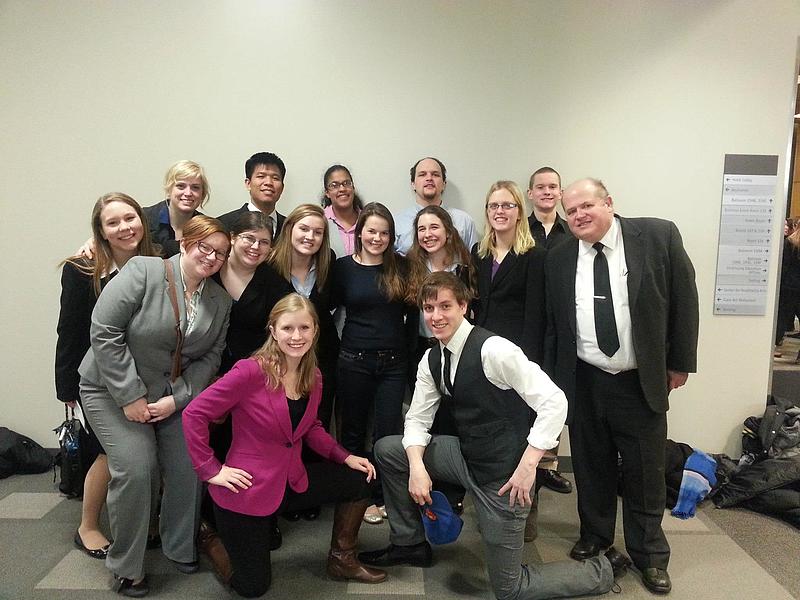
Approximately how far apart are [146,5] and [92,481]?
254 cm

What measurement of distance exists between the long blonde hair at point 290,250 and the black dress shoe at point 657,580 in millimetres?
1808

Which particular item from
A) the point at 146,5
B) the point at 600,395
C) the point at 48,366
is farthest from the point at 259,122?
the point at 600,395

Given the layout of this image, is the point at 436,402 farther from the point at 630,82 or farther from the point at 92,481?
the point at 630,82

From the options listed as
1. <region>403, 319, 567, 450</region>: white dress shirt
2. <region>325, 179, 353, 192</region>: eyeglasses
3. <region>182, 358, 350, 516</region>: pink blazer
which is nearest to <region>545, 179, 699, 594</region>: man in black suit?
<region>403, 319, 567, 450</region>: white dress shirt

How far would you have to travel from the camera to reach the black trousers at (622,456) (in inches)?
81.4

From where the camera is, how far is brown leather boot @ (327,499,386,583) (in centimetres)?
209

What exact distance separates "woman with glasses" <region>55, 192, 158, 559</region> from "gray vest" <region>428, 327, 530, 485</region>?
1.40 m

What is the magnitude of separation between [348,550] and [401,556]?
23cm

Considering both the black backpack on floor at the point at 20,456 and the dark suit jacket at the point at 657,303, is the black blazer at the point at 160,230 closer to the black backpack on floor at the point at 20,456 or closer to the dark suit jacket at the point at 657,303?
the black backpack on floor at the point at 20,456

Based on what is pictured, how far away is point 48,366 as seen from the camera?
3.21m

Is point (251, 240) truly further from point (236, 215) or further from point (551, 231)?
point (551, 231)

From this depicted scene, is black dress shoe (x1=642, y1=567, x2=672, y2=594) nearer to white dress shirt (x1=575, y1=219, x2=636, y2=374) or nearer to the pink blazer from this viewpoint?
white dress shirt (x1=575, y1=219, x2=636, y2=374)

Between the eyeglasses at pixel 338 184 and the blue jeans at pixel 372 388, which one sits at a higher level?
the eyeglasses at pixel 338 184

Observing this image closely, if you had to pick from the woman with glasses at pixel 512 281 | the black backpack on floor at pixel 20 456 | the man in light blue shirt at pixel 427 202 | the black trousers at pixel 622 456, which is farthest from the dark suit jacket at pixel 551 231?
the black backpack on floor at pixel 20 456
